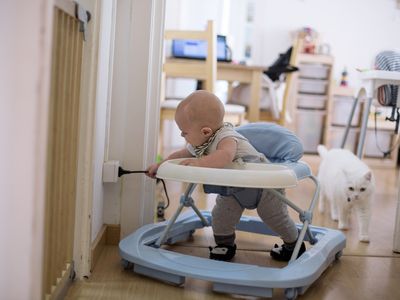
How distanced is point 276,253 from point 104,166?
0.65 m

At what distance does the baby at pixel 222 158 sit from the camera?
138 cm

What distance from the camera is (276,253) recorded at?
165cm

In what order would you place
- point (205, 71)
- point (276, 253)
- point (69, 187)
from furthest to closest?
point (205, 71) → point (276, 253) → point (69, 187)

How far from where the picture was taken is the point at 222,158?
1.32 meters

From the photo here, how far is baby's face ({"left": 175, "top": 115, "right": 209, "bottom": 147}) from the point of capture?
4.63 feet

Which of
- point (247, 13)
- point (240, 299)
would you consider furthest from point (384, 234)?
point (247, 13)

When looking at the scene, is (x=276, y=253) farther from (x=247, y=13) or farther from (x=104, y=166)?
(x=247, y=13)

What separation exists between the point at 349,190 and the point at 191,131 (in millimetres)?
990

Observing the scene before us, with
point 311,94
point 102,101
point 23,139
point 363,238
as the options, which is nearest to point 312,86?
point 311,94

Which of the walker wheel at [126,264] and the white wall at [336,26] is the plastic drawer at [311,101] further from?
the walker wheel at [126,264]

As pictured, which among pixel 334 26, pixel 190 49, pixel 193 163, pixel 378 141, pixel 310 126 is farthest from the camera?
pixel 334 26

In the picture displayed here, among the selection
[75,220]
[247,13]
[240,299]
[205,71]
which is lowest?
[240,299]

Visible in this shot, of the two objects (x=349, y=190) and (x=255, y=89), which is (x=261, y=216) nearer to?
(x=349, y=190)

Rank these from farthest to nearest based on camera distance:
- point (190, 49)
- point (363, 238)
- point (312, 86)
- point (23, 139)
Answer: point (312, 86)
point (190, 49)
point (363, 238)
point (23, 139)
